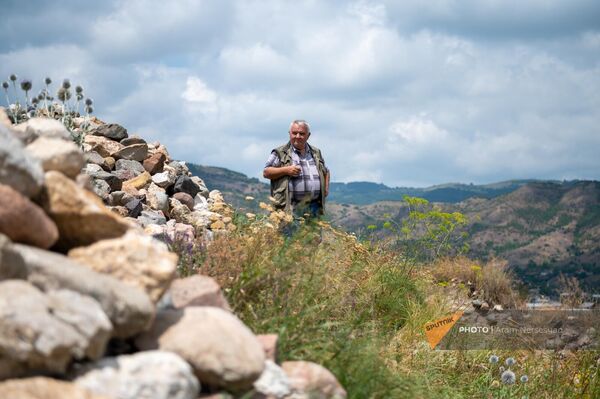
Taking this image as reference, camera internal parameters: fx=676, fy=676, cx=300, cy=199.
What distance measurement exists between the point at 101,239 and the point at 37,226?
0.42 metres

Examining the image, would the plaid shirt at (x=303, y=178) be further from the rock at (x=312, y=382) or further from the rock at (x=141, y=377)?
the rock at (x=141, y=377)

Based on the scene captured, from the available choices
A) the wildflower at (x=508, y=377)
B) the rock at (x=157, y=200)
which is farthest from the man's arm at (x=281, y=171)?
the wildflower at (x=508, y=377)

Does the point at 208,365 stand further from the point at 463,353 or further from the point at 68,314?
the point at 463,353

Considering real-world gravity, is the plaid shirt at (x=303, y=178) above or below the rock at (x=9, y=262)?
above

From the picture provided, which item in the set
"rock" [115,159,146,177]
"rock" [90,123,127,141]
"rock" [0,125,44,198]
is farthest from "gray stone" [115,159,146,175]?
"rock" [0,125,44,198]

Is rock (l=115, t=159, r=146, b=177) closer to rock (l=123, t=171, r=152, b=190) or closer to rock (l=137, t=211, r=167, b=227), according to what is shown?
rock (l=123, t=171, r=152, b=190)

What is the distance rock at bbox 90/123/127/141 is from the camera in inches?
448

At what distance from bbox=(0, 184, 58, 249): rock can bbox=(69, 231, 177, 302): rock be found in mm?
201

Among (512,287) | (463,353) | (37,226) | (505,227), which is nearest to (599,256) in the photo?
(505,227)

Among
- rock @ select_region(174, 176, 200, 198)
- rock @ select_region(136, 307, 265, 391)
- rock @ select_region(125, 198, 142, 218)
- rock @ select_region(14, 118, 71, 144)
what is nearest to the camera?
rock @ select_region(136, 307, 265, 391)

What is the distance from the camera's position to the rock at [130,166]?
10.7 m

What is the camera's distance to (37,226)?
3.32 metres

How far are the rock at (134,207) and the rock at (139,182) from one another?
3.11 feet

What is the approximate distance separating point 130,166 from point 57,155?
23.6 ft
